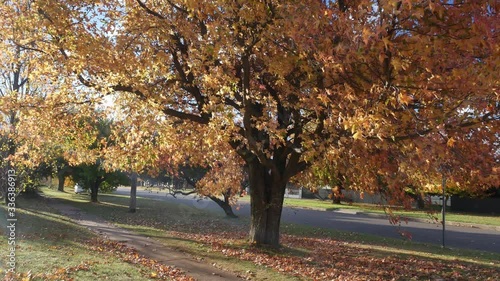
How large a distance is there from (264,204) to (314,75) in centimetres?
502

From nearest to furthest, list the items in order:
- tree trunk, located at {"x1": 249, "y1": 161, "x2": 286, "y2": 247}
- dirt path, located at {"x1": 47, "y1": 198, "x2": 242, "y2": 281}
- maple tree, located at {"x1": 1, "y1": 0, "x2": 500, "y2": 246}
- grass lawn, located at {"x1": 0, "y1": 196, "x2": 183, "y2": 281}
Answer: maple tree, located at {"x1": 1, "y1": 0, "x2": 500, "y2": 246} → grass lawn, located at {"x1": 0, "y1": 196, "x2": 183, "y2": 281} → dirt path, located at {"x1": 47, "y1": 198, "x2": 242, "y2": 281} → tree trunk, located at {"x1": 249, "y1": 161, "x2": 286, "y2": 247}

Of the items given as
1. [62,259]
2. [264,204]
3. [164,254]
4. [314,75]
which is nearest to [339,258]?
[264,204]

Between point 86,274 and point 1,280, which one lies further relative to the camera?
point 86,274

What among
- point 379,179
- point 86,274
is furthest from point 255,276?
point 379,179

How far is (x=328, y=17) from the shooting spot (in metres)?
6.74

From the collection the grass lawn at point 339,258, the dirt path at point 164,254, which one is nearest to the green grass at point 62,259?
→ the dirt path at point 164,254

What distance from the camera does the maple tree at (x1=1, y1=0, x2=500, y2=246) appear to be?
618cm

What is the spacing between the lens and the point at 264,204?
1181 centimetres

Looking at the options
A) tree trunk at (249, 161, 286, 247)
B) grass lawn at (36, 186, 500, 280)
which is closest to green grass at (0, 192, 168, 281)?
grass lawn at (36, 186, 500, 280)

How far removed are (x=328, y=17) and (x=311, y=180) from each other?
7.56 meters

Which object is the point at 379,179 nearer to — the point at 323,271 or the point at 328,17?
the point at 323,271

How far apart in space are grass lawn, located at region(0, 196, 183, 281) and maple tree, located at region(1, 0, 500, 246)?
2.86m

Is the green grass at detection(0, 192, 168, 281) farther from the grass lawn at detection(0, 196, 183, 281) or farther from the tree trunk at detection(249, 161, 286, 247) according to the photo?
the tree trunk at detection(249, 161, 286, 247)

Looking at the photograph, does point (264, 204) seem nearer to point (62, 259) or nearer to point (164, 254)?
point (164, 254)
